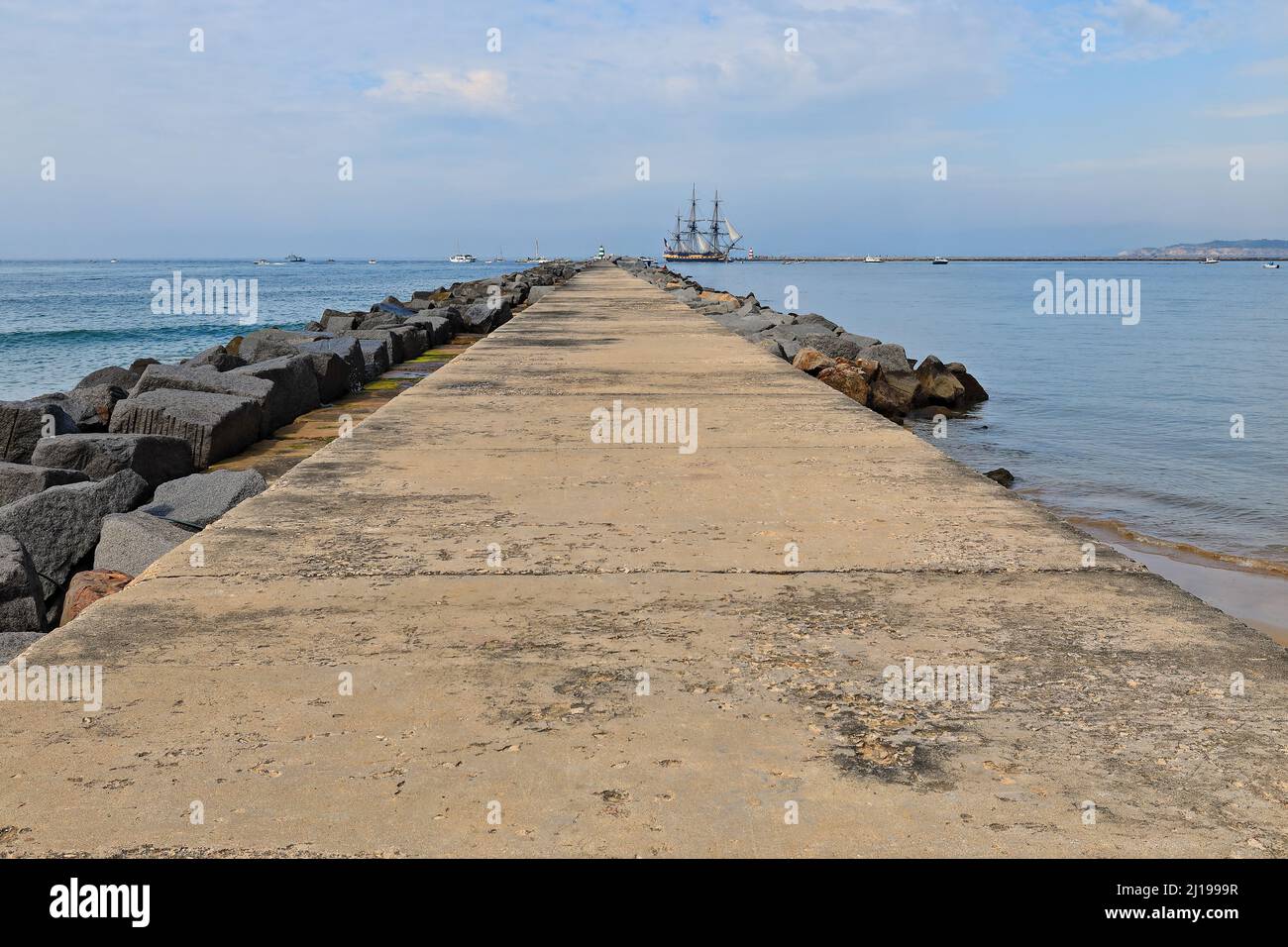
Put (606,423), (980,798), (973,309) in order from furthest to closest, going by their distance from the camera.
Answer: (973,309)
(606,423)
(980,798)

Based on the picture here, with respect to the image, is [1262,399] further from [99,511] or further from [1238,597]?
[99,511]

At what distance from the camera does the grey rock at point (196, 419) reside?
20.6ft

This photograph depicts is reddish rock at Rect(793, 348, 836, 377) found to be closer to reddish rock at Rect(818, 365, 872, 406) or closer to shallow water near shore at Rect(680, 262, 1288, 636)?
reddish rock at Rect(818, 365, 872, 406)

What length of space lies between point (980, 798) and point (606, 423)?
11.7 ft

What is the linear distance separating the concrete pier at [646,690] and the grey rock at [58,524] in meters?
1.26

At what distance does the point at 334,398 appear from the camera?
902cm

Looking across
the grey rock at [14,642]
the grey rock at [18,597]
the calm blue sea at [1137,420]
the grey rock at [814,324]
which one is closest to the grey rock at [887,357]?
the grey rock at [814,324]


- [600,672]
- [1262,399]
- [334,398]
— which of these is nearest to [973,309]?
[1262,399]

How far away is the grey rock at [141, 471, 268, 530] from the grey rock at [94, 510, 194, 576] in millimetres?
337

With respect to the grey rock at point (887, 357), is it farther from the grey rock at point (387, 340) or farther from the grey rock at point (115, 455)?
the grey rock at point (115, 455)

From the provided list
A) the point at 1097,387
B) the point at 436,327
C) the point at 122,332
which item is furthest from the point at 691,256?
the point at 436,327

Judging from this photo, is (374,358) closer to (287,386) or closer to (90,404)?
(90,404)

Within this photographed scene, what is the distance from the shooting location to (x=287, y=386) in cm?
768
